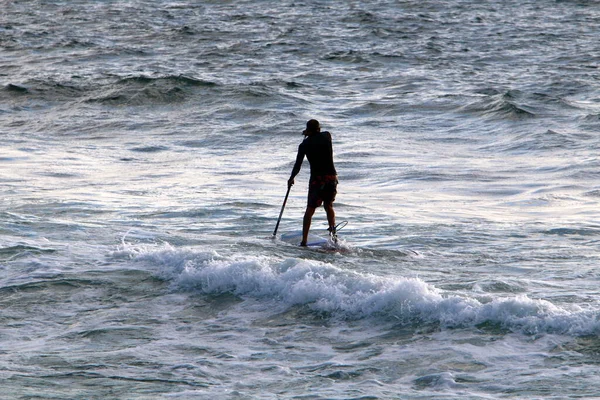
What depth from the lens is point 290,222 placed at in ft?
50.7

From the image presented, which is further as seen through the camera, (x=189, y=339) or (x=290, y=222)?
(x=290, y=222)

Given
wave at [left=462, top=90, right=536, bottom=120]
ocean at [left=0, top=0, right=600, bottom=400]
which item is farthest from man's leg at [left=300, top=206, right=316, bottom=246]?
wave at [left=462, top=90, right=536, bottom=120]

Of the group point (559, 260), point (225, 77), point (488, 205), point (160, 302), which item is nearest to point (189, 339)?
point (160, 302)

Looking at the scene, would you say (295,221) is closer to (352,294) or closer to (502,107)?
(352,294)

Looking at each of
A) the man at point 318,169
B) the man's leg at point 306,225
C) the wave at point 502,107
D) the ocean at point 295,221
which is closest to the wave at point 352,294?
the ocean at point 295,221

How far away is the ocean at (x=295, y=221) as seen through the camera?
339 inches

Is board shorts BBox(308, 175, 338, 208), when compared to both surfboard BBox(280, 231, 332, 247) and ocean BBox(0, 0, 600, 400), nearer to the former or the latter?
surfboard BBox(280, 231, 332, 247)

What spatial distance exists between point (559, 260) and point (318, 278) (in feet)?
11.1

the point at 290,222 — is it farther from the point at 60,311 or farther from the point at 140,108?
the point at 140,108

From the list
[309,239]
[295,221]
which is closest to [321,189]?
[309,239]

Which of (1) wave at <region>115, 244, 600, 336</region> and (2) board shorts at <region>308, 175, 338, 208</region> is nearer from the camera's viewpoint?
(1) wave at <region>115, 244, 600, 336</region>

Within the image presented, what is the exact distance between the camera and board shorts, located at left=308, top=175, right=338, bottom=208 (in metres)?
13.6

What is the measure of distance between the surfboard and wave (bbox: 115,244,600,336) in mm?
1695

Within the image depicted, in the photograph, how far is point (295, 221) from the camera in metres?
15.6
